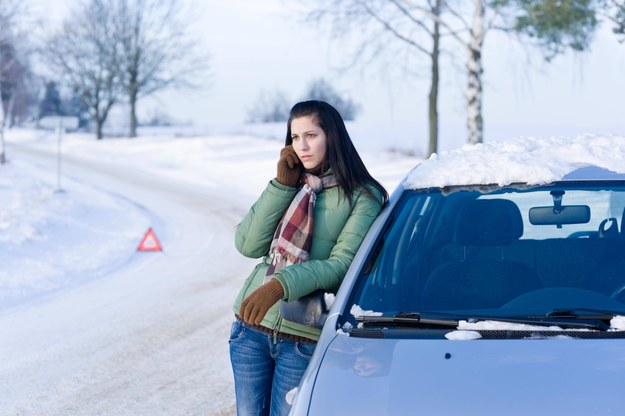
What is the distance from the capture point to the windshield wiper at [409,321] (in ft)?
10.2

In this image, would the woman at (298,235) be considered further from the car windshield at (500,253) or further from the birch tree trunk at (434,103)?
the birch tree trunk at (434,103)

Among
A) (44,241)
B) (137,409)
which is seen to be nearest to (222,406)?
(137,409)

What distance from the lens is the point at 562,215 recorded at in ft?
12.6

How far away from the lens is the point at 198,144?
40031 millimetres

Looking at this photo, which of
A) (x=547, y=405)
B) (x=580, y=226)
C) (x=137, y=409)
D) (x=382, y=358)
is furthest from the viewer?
(x=137, y=409)

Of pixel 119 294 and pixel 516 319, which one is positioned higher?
pixel 516 319

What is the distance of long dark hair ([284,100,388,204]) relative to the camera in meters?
3.41

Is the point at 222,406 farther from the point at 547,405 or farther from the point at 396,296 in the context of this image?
the point at 547,405

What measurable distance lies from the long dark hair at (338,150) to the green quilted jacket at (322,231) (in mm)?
43

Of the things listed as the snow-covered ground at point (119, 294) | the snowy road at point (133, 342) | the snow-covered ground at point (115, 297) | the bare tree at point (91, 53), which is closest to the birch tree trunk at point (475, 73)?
the snow-covered ground at point (115, 297)

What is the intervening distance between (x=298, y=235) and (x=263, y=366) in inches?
20.4

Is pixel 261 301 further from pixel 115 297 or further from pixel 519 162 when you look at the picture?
pixel 115 297

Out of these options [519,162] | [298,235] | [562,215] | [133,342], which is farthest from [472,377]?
[133,342]

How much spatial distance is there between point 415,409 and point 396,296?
0.95 meters
